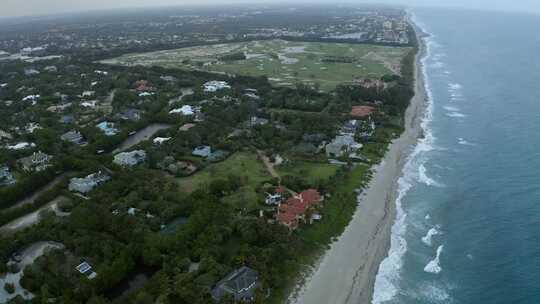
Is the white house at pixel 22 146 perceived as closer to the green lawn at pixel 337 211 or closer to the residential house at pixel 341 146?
the residential house at pixel 341 146

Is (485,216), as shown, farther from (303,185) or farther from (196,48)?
(196,48)

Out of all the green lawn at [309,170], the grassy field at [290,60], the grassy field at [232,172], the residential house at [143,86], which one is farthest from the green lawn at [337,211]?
the residential house at [143,86]

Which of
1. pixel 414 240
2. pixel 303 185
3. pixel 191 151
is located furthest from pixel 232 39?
pixel 414 240

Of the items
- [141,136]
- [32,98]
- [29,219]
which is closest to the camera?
[29,219]

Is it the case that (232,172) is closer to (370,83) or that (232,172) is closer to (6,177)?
(6,177)

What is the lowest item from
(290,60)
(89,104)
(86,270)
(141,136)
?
(86,270)

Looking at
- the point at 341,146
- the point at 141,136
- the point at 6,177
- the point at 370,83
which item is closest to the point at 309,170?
Result: the point at 341,146
